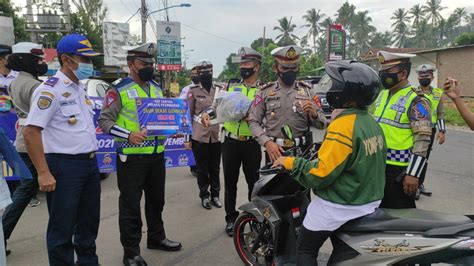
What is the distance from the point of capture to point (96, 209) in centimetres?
324

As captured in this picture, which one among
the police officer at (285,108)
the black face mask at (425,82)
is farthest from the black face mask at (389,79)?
the black face mask at (425,82)

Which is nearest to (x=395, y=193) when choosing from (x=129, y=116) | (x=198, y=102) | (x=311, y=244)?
(x=311, y=244)

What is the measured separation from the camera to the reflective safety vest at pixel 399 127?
328 cm

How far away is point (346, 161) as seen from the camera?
2.21 m

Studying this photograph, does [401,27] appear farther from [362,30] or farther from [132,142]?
[132,142]

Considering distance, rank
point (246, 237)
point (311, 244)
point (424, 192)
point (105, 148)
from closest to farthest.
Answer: point (311, 244) → point (246, 237) → point (105, 148) → point (424, 192)

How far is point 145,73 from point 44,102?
3.32 ft

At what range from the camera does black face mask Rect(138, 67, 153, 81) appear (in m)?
3.52

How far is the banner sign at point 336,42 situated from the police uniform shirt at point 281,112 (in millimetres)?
17932

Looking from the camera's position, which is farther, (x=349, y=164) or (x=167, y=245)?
(x=167, y=245)

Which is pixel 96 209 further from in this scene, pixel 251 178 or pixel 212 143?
pixel 212 143

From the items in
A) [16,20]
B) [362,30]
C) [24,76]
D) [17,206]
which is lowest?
[17,206]

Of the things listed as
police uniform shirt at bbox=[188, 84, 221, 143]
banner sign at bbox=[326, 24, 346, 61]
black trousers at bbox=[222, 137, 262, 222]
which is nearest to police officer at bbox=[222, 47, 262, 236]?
black trousers at bbox=[222, 137, 262, 222]

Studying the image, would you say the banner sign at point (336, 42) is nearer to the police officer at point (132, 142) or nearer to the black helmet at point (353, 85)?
the police officer at point (132, 142)
